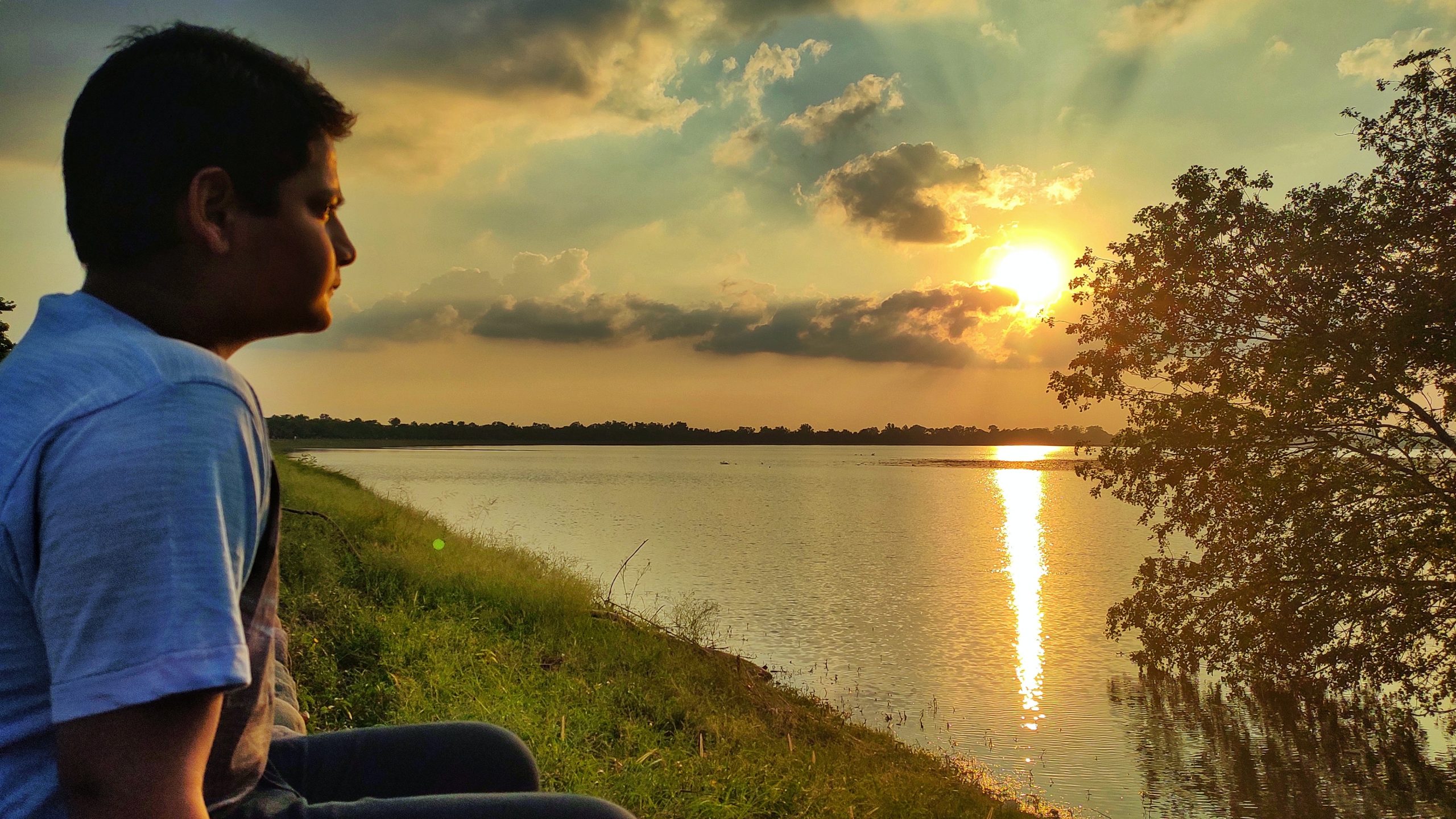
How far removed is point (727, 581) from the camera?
20000 millimetres

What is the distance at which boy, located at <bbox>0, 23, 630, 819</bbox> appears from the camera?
846 mm

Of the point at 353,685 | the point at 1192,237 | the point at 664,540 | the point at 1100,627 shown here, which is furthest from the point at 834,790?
the point at 664,540

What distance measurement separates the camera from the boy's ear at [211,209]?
3.56ft

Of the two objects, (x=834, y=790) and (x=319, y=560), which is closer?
(x=834, y=790)

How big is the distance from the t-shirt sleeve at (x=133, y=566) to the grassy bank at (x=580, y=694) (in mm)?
4346

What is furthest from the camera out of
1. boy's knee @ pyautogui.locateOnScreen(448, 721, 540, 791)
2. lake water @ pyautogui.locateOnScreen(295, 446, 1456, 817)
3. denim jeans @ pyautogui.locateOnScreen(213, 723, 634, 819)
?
lake water @ pyautogui.locateOnScreen(295, 446, 1456, 817)

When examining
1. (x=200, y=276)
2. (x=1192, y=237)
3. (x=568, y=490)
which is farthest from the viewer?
(x=568, y=490)

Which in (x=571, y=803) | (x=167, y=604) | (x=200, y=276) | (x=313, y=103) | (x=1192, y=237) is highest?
(x=1192, y=237)

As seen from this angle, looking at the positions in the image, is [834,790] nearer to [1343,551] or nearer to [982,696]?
[982,696]

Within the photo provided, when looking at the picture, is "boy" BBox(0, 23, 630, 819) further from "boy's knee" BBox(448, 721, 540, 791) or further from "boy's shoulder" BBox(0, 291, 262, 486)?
"boy's knee" BBox(448, 721, 540, 791)

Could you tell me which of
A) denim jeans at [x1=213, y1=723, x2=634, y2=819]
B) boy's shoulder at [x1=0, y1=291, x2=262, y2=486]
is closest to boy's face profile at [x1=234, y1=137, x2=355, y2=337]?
boy's shoulder at [x1=0, y1=291, x2=262, y2=486]

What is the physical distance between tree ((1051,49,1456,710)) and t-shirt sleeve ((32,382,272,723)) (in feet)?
39.4

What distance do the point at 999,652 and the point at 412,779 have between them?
49.9ft

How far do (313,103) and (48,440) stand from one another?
1.80 ft
